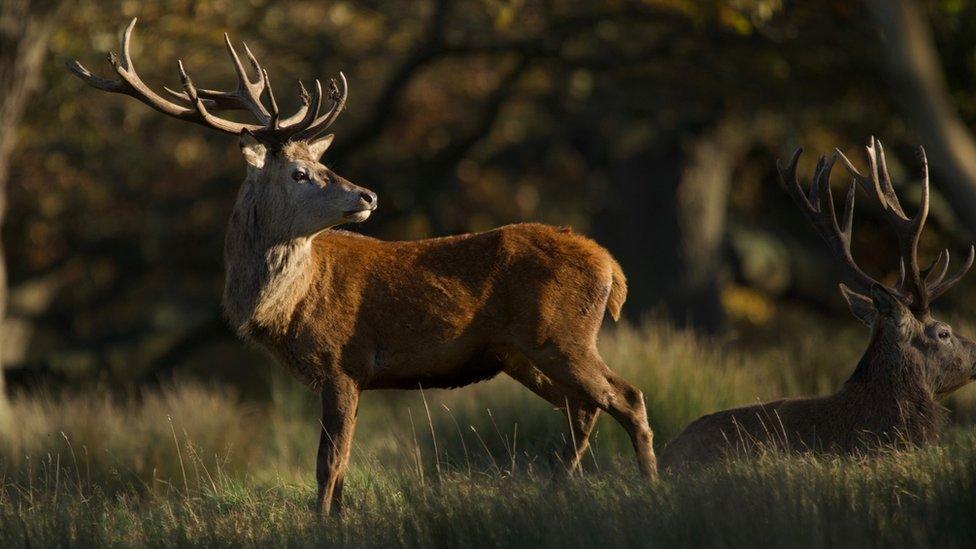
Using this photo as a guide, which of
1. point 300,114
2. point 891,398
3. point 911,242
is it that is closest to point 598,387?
point 891,398

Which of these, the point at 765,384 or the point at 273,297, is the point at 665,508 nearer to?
the point at 273,297

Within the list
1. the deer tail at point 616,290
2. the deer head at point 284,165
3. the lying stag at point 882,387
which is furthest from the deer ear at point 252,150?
the lying stag at point 882,387

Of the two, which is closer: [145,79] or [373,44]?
[145,79]

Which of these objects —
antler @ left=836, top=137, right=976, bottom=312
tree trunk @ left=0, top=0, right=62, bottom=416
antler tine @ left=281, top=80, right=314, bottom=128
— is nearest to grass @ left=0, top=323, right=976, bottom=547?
antler @ left=836, top=137, right=976, bottom=312

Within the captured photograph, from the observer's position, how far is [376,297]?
727 centimetres

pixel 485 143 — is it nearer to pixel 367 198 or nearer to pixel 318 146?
pixel 318 146

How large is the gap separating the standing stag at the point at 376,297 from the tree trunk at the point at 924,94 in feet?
10.5

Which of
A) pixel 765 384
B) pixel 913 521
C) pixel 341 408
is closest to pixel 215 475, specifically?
pixel 341 408

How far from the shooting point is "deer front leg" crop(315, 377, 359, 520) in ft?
22.8

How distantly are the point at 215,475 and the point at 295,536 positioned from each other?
10.0ft

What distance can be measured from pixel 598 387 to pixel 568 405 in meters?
0.34

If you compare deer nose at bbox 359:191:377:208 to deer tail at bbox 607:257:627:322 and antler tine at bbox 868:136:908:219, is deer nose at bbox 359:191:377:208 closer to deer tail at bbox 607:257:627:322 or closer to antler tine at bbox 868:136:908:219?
deer tail at bbox 607:257:627:322

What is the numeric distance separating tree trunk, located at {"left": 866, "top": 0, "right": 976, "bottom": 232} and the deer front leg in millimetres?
4450

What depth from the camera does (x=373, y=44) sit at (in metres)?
15.7
